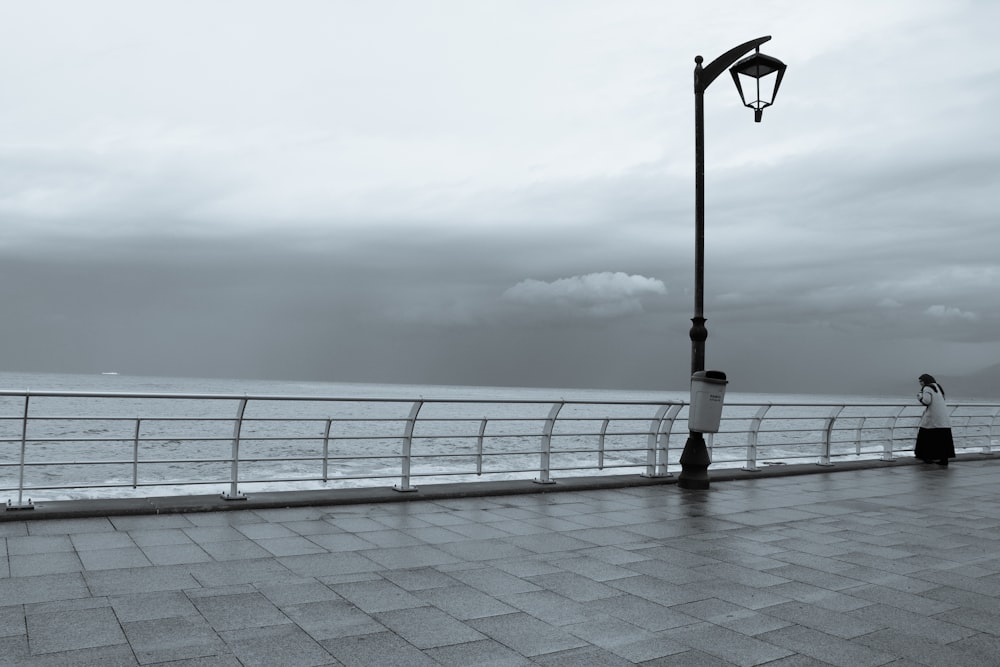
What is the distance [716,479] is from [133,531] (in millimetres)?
8094

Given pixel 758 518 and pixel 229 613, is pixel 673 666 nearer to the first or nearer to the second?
pixel 229 613

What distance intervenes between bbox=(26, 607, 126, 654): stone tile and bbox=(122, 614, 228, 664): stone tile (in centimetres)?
9

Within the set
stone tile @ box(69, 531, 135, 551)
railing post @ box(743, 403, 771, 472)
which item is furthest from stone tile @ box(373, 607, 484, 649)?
railing post @ box(743, 403, 771, 472)

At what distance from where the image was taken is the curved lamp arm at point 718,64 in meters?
10.6

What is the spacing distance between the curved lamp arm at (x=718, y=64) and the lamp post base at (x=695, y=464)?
4.71 metres

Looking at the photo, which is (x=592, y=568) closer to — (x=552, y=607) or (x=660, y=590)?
(x=660, y=590)

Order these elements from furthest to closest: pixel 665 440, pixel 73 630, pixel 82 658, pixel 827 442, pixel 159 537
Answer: pixel 827 442 < pixel 665 440 < pixel 159 537 < pixel 73 630 < pixel 82 658

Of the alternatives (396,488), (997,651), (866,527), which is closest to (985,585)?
(997,651)

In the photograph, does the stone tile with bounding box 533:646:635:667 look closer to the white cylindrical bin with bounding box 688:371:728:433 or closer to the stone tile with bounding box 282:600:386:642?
the stone tile with bounding box 282:600:386:642

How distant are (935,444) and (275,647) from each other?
14.9m

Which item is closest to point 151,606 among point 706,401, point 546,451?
point 546,451

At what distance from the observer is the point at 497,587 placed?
567 centimetres

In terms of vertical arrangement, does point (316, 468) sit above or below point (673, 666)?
below

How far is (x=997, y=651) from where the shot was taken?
15.0 feet
